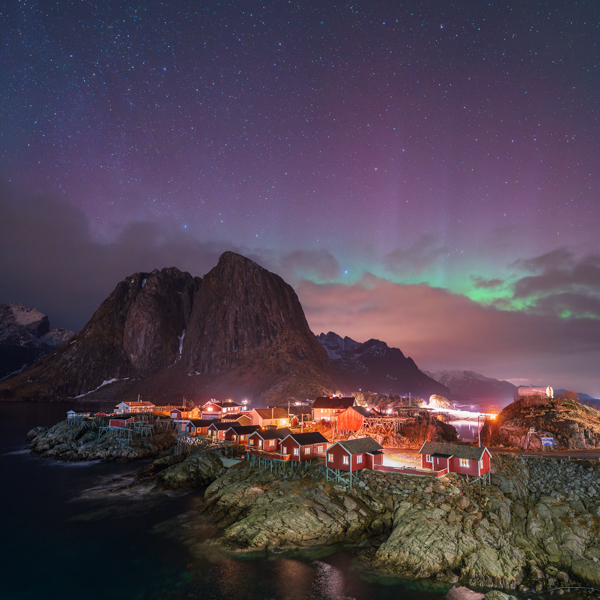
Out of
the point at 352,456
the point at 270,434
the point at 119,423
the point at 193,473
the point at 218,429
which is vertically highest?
the point at 352,456

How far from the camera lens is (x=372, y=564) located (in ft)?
103

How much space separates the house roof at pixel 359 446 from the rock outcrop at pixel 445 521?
2694 millimetres

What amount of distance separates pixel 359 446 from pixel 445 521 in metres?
12.8

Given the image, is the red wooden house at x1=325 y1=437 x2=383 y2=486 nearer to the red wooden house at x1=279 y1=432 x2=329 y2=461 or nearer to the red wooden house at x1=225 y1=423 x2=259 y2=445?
the red wooden house at x1=279 y1=432 x2=329 y2=461

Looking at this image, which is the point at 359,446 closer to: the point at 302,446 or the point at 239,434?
the point at 302,446

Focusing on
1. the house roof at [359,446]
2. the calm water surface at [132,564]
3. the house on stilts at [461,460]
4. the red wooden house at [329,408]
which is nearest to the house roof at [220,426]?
the calm water surface at [132,564]

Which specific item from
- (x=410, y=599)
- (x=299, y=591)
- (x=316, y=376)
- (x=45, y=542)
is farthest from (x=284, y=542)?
(x=316, y=376)

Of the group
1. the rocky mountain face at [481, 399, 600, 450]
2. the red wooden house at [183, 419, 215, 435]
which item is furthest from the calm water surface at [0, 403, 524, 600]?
the rocky mountain face at [481, 399, 600, 450]

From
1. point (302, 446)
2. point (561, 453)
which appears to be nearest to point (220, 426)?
point (302, 446)

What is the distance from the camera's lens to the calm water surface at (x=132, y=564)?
28.3 metres

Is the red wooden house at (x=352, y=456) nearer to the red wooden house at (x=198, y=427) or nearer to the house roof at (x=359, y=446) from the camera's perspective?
the house roof at (x=359, y=446)

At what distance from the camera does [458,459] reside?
4169cm

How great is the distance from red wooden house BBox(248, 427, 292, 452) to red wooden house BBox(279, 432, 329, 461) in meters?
5.11

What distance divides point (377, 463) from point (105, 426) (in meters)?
77.9
